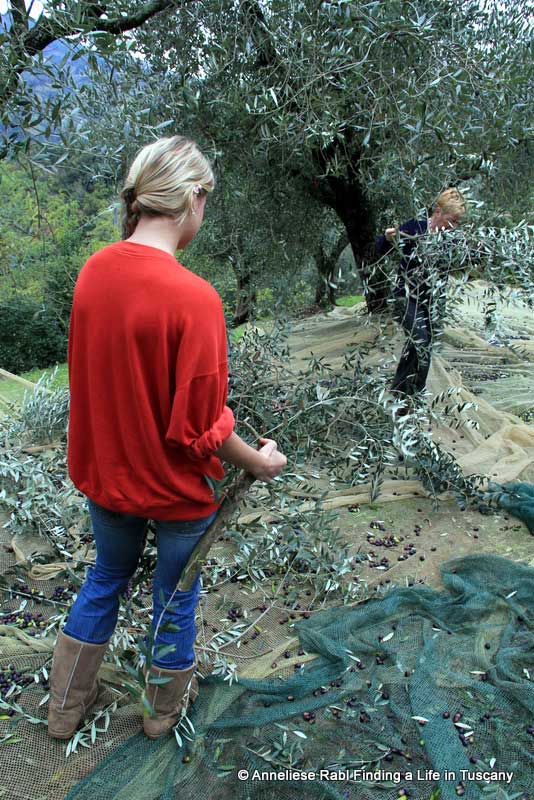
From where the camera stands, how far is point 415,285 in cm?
398

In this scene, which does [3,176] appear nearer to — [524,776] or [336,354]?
[336,354]

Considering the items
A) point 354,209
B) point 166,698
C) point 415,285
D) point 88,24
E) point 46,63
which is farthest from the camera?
point 354,209

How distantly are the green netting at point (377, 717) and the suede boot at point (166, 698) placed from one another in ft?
0.17

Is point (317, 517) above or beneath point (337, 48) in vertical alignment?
beneath

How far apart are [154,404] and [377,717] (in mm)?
1520

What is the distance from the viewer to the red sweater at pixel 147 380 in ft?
5.85

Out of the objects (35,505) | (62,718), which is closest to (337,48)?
(35,505)

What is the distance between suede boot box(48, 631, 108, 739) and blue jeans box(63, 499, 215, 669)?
1.7 inches

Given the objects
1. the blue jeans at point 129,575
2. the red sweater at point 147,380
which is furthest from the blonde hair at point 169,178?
the blue jeans at point 129,575

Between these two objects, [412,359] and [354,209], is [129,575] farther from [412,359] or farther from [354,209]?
[354,209]

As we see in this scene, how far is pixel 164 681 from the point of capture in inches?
80.0

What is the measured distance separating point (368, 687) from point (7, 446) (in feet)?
10.3

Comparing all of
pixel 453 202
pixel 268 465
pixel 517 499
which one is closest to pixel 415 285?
pixel 453 202

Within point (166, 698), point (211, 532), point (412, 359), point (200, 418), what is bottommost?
point (166, 698)
